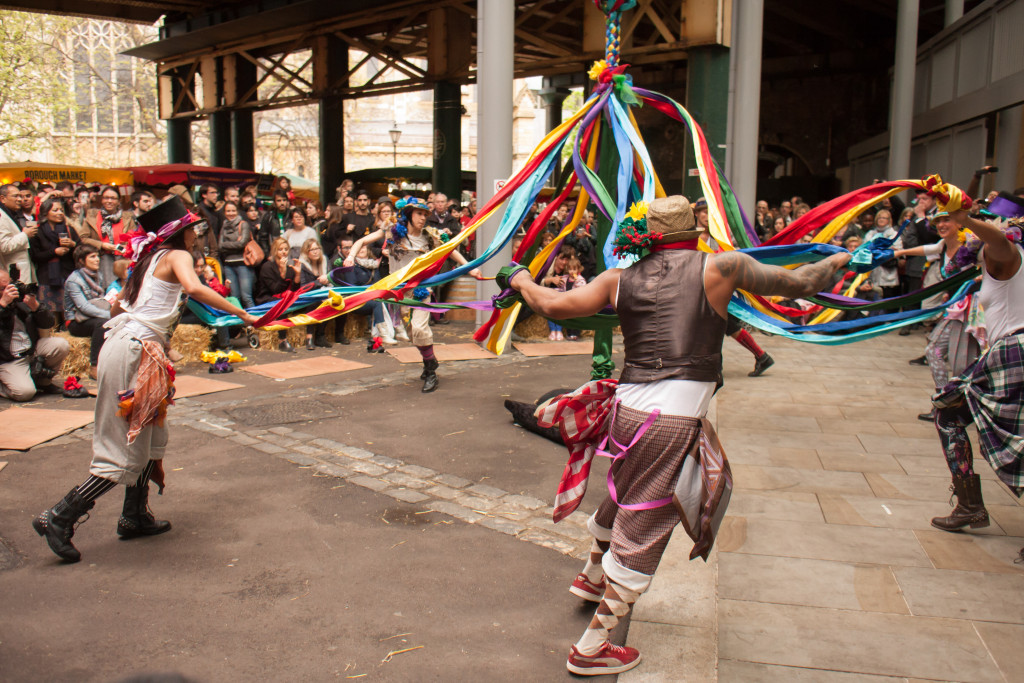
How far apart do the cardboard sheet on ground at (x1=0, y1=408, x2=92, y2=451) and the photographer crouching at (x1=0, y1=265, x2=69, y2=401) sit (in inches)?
16.7

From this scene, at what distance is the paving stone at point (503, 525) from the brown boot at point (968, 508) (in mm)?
2376

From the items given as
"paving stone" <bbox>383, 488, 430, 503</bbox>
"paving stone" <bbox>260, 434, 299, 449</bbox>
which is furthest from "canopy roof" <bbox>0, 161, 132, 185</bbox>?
"paving stone" <bbox>383, 488, 430, 503</bbox>

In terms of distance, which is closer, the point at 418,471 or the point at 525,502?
the point at 525,502

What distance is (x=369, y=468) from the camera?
225 inches

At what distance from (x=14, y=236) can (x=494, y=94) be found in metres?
5.29

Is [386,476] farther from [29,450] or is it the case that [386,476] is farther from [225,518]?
[29,450]

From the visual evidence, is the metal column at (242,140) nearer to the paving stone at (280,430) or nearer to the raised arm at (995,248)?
the paving stone at (280,430)

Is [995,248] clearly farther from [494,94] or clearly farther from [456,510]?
[494,94]

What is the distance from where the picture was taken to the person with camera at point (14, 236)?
26.7 ft

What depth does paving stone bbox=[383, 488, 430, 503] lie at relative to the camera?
5109 millimetres

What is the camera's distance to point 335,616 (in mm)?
3617

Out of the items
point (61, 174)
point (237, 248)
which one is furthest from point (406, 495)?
point (61, 174)

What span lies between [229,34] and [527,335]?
11609mm

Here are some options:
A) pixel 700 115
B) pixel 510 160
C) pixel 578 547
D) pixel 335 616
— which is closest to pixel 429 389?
pixel 510 160
